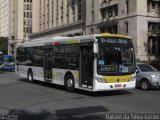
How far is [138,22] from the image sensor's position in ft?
179

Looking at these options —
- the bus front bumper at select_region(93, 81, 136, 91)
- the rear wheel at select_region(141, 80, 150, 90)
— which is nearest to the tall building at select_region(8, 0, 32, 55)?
the rear wheel at select_region(141, 80, 150, 90)

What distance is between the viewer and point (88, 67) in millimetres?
16547

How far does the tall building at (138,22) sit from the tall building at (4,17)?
80.6 metres

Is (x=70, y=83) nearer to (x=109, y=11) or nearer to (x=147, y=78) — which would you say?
(x=147, y=78)

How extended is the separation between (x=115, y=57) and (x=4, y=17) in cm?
13174

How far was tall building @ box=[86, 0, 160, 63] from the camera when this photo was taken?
5500 centimetres

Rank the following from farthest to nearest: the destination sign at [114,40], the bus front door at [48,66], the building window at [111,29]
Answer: the building window at [111,29], the bus front door at [48,66], the destination sign at [114,40]

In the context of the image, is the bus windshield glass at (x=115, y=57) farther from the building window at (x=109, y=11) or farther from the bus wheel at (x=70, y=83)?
the building window at (x=109, y=11)

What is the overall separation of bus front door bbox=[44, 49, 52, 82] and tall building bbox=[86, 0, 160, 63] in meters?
34.8

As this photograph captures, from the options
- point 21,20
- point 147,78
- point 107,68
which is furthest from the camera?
point 21,20

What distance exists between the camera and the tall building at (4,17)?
138 meters

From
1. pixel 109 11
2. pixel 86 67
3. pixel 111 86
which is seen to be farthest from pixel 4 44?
pixel 111 86

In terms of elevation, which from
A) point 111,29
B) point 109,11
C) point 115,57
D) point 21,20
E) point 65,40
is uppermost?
point 21,20

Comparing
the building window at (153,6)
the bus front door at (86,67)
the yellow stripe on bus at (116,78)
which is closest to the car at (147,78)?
the yellow stripe on bus at (116,78)
